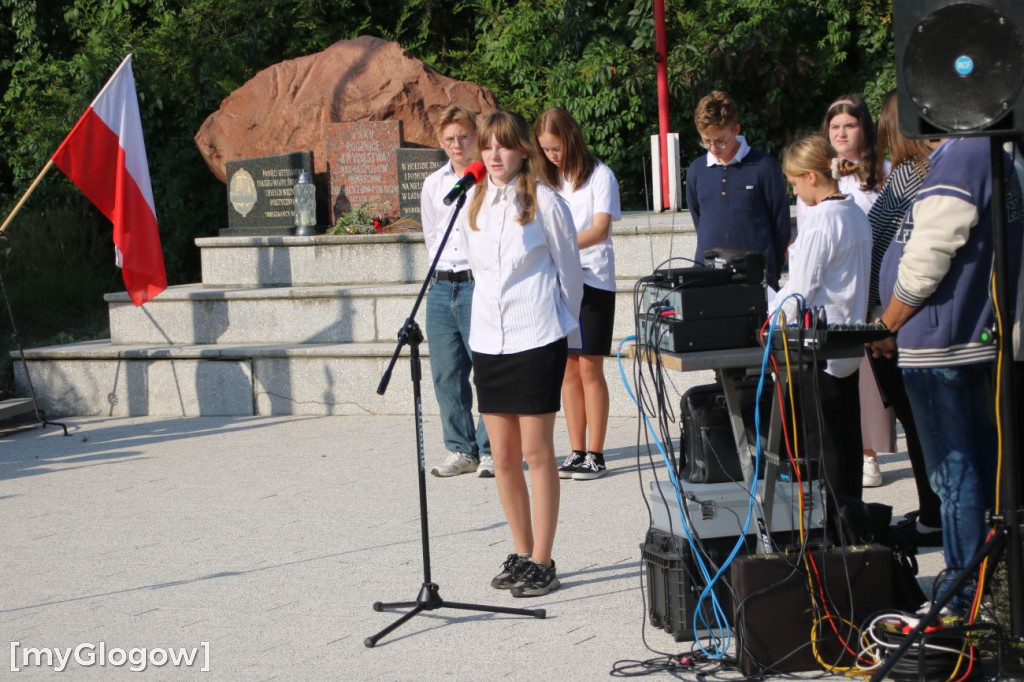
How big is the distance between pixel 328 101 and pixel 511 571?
8.41 metres

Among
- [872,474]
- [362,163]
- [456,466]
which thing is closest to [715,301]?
[872,474]

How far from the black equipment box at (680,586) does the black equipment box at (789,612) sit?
0.79ft

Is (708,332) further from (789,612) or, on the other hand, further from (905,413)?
(905,413)

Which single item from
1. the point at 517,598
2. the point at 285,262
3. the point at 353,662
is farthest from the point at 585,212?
the point at 285,262

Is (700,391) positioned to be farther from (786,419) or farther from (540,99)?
(540,99)

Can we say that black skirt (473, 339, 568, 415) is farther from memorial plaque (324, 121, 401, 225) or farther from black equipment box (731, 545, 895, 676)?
memorial plaque (324, 121, 401, 225)

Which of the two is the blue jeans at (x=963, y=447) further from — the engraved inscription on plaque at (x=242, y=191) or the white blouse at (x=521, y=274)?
the engraved inscription on plaque at (x=242, y=191)

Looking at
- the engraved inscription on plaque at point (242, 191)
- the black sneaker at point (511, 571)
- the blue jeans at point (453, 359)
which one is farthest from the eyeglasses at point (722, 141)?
the engraved inscription on plaque at point (242, 191)

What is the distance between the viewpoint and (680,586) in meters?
4.29

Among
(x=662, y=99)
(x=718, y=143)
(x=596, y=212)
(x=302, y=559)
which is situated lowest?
(x=302, y=559)

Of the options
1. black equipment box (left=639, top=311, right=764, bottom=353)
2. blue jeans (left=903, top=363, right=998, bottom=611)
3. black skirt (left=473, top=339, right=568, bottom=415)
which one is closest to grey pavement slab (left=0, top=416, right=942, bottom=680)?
black skirt (left=473, top=339, right=568, bottom=415)

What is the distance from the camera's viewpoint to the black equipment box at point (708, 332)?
164 inches

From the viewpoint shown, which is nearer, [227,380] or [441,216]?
[441,216]

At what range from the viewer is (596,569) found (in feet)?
16.9
